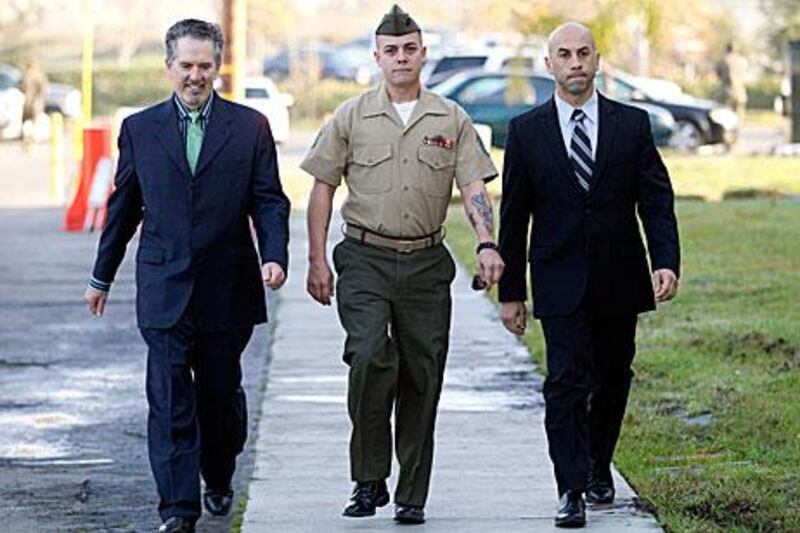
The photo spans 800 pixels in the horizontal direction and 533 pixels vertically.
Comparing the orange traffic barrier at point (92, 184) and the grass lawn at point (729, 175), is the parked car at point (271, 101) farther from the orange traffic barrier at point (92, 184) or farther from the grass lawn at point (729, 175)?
the orange traffic barrier at point (92, 184)

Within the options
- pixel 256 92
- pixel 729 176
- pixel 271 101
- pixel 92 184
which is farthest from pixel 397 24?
pixel 256 92

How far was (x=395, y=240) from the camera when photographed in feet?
27.1

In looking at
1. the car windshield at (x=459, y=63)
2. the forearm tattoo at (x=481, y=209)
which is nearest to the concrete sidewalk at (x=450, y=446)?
the forearm tattoo at (x=481, y=209)

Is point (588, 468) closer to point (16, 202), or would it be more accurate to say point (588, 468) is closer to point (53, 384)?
point (53, 384)

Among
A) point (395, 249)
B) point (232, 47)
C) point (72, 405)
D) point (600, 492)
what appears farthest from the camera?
point (232, 47)

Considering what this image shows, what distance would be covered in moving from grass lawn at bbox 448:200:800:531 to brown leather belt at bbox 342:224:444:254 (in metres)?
1.36

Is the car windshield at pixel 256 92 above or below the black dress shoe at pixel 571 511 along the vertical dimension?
below

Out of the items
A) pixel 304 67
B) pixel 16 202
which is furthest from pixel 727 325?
pixel 304 67

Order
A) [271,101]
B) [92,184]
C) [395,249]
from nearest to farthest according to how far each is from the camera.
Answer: [395,249] < [92,184] < [271,101]

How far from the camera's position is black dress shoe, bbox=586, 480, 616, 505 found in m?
8.67

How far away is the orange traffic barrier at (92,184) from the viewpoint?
78.1ft

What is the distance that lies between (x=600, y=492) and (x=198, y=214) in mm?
1923

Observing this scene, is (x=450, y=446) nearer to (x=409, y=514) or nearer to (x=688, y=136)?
(x=409, y=514)

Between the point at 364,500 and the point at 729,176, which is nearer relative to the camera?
the point at 364,500
